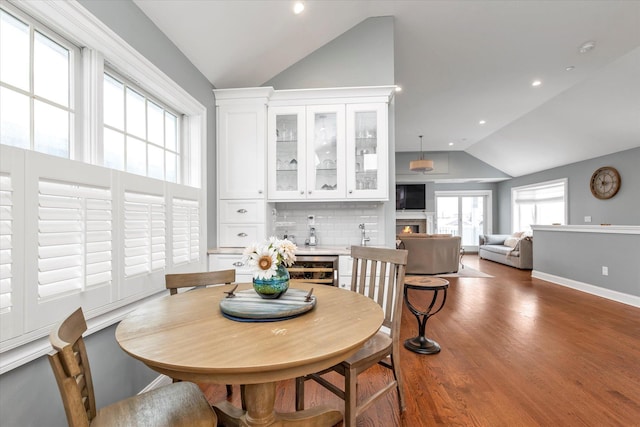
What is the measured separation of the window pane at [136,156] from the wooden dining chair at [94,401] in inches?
47.8

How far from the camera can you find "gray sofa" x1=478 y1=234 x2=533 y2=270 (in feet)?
20.8

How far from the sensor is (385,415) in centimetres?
174

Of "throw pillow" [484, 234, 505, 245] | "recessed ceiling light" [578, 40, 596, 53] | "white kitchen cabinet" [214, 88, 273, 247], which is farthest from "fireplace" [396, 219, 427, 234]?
"white kitchen cabinet" [214, 88, 273, 247]

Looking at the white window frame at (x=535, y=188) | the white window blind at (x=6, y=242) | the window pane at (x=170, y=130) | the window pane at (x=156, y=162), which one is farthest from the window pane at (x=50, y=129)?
the white window frame at (x=535, y=188)

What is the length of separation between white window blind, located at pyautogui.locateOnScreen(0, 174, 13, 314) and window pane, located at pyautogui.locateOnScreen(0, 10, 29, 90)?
49cm

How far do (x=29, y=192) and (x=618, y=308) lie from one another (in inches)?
220

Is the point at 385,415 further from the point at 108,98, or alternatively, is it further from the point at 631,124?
the point at 631,124

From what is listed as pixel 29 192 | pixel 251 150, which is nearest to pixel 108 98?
pixel 29 192

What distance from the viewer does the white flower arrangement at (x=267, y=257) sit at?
132 cm

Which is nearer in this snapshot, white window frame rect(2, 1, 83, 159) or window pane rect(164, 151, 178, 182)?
white window frame rect(2, 1, 83, 159)

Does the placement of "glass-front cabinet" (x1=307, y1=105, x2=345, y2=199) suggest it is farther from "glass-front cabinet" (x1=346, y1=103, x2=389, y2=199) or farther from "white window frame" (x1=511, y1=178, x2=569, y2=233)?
"white window frame" (x1=511, y1=178, x2=569, y2=233)

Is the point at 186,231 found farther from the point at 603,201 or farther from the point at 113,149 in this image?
the point at 603,201

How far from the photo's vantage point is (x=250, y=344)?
0.96 meters

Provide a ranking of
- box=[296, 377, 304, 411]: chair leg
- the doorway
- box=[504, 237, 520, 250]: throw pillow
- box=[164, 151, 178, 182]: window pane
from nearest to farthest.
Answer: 1. box=[296, 377, 304, 411]: chair leg
2. box=[164, 151, 178, 182]: window pane
3. box=[504, 237, 520, 250]: throw pillow
4. the doorway
